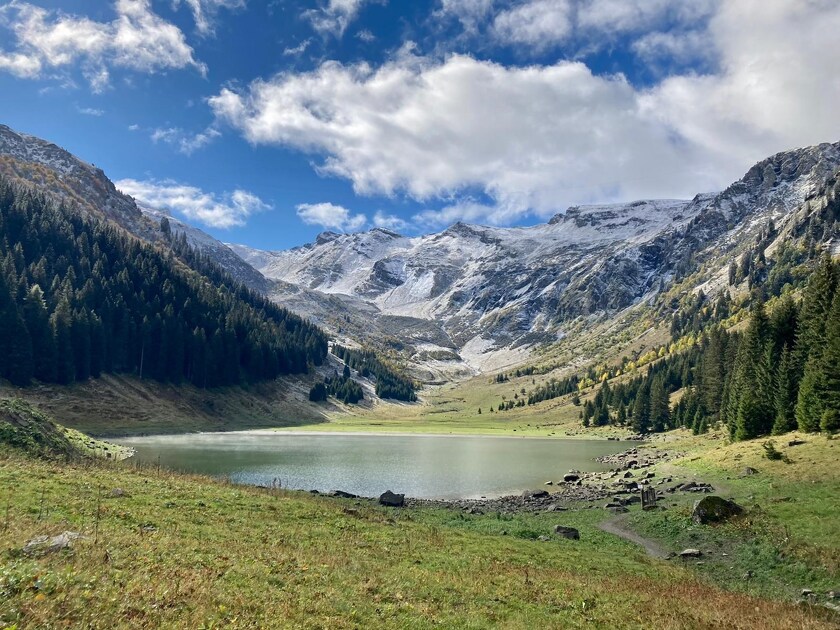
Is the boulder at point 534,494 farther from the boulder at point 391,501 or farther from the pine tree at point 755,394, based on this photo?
the pine tree at point 755,394

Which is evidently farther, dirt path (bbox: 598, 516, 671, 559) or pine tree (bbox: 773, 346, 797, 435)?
pine tree (bbox: 773, 346, 797, 435)

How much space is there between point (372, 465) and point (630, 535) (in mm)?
47277

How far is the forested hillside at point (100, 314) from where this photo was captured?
111125 mm

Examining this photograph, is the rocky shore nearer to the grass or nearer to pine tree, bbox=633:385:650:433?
the grass

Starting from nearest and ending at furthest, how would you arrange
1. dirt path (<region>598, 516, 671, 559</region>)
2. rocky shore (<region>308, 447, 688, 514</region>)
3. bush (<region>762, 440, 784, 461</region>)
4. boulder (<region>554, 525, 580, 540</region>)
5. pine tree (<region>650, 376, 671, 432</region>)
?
dirt path (<region>598, 516, 671, 559</region>), boulder (<region>554, 525, 580, 540</region>), rocky shore (<region>308, 447, 688, 514</region>), bush (<region>762, 440, 784, 461</region>), pine tree (<region>650, 376, 671, 432</region>)

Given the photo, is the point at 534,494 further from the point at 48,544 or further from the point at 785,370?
the point at 48,544

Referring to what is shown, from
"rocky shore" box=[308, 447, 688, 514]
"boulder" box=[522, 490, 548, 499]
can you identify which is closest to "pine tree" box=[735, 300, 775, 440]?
"rocky shore" box=[308, 447, 688, 514]

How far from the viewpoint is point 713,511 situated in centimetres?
3156

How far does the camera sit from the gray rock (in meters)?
14.4

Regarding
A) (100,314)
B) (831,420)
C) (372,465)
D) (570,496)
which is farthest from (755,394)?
(100,314)

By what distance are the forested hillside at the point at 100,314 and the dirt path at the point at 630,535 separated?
11422cm

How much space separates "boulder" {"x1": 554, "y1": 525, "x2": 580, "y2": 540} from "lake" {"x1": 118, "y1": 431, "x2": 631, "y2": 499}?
2264 centimetres

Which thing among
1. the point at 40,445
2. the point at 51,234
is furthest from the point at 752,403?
the point at 51,234

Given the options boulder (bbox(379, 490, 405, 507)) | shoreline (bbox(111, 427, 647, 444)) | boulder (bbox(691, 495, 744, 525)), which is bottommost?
shoreline (bbox(111, 427, 647, 444))
